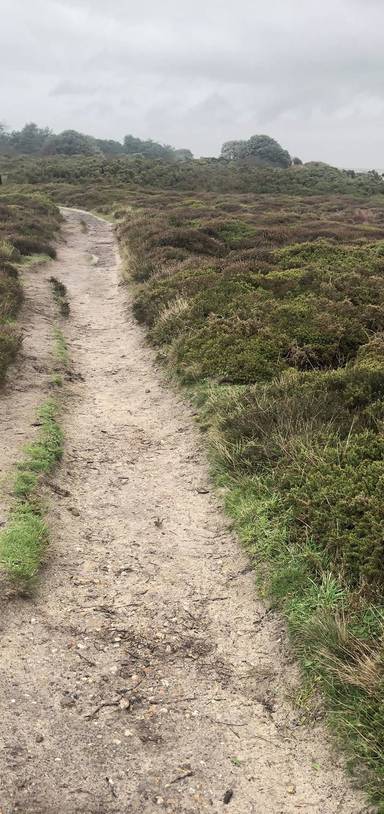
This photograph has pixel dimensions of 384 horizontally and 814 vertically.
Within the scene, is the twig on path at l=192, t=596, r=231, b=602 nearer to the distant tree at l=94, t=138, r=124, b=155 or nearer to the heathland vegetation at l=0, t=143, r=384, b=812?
the heathland vegetation at l=0, t=143, r=384, b=812

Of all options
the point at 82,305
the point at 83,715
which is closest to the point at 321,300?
the point at 82,305

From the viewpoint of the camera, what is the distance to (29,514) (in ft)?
22.2

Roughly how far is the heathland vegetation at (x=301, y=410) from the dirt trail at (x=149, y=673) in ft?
1.04

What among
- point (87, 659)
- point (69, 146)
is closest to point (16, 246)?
point (87, 659)

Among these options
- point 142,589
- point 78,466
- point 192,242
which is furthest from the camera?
point 192,242

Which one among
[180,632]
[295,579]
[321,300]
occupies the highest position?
[321,300]

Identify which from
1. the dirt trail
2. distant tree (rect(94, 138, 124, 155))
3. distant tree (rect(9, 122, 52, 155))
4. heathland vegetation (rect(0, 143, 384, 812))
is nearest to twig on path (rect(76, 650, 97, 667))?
the dirt trail

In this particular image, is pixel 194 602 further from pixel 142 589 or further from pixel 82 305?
pixel 82 305

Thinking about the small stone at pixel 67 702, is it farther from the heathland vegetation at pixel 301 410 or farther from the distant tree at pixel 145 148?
the distant tree at pixel 145 148

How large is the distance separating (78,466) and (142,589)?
3.01 metres

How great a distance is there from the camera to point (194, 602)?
19.2 feet

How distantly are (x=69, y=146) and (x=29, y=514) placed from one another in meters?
131

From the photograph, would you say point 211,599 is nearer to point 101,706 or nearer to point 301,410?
point 101,706

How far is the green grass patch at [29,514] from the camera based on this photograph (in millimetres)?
5859
